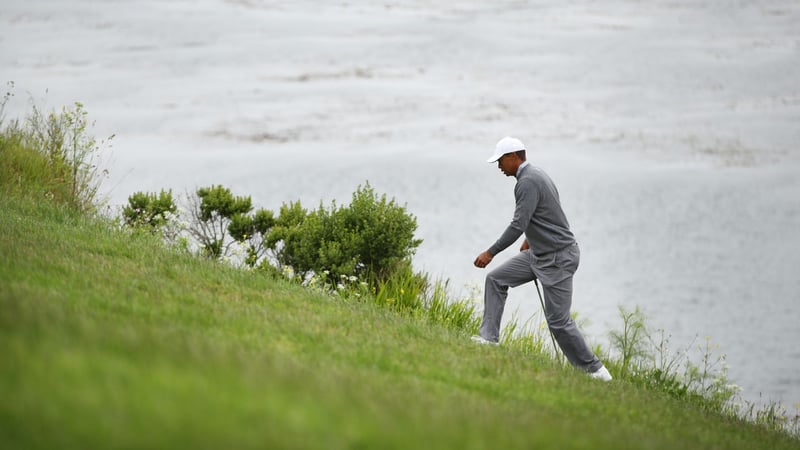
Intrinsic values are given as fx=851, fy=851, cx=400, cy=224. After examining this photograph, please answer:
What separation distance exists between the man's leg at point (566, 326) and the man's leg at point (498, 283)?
319mm

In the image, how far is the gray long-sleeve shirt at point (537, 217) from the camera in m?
9.05

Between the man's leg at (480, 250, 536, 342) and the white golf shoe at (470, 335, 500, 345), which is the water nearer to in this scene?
the man's leg at (480, 250, 536, 342)

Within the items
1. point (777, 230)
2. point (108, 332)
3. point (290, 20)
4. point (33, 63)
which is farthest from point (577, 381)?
point (290, 20)

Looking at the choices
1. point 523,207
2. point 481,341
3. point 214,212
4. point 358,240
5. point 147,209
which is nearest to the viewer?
point 523,207

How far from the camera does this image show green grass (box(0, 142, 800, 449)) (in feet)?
13.5

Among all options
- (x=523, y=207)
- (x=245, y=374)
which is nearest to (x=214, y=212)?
(x=523, y=207)

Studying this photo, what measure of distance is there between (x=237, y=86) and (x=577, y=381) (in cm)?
3392

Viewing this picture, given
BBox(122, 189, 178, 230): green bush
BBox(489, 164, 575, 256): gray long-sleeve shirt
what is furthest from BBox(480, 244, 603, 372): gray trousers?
BBox(122, 189, 178, 230): green bush

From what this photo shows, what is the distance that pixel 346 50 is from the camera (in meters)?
44.2

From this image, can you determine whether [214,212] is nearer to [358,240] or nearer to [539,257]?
[358,240]

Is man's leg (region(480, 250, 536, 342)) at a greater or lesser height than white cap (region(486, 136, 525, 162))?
lesser

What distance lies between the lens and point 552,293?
9.27 metres

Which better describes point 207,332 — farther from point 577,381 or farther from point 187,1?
point 187,1

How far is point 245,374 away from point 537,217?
4.82 m
